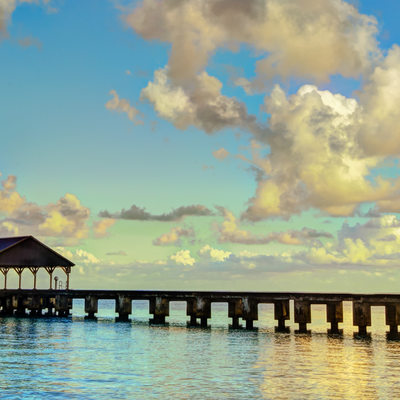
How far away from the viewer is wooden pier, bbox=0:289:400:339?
4816cm

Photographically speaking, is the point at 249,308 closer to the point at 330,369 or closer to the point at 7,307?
the point at 330,369

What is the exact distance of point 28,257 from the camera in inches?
2601

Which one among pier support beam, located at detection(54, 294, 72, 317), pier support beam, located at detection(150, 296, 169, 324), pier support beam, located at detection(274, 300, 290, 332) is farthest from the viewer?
pier support beam, located at detection(54, 294, 72, 317)

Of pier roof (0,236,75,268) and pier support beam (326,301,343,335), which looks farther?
pier roof (0,236,75,268)

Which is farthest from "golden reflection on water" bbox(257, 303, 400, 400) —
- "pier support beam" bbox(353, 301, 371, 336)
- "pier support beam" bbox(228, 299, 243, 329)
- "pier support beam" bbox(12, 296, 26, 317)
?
"pier support beam" bbox(12, 296, 26, 317)

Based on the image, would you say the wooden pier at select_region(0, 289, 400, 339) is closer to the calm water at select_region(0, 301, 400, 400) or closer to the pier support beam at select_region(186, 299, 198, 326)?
the pier support beam at select_region(186, 299, 198, 326)

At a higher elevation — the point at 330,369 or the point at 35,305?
the point at 35,305

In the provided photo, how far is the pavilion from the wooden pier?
2.28 m

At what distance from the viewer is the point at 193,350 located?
124ft

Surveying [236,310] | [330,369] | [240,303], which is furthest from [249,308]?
[330,369]

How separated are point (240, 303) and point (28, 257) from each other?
22.8 meters

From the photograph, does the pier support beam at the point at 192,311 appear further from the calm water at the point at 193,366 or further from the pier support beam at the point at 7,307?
the pier support beam at the point at 7,307

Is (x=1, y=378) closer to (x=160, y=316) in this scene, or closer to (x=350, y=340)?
(x=350, y=340)

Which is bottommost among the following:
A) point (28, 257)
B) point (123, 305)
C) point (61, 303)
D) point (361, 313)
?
point (361, 313)
